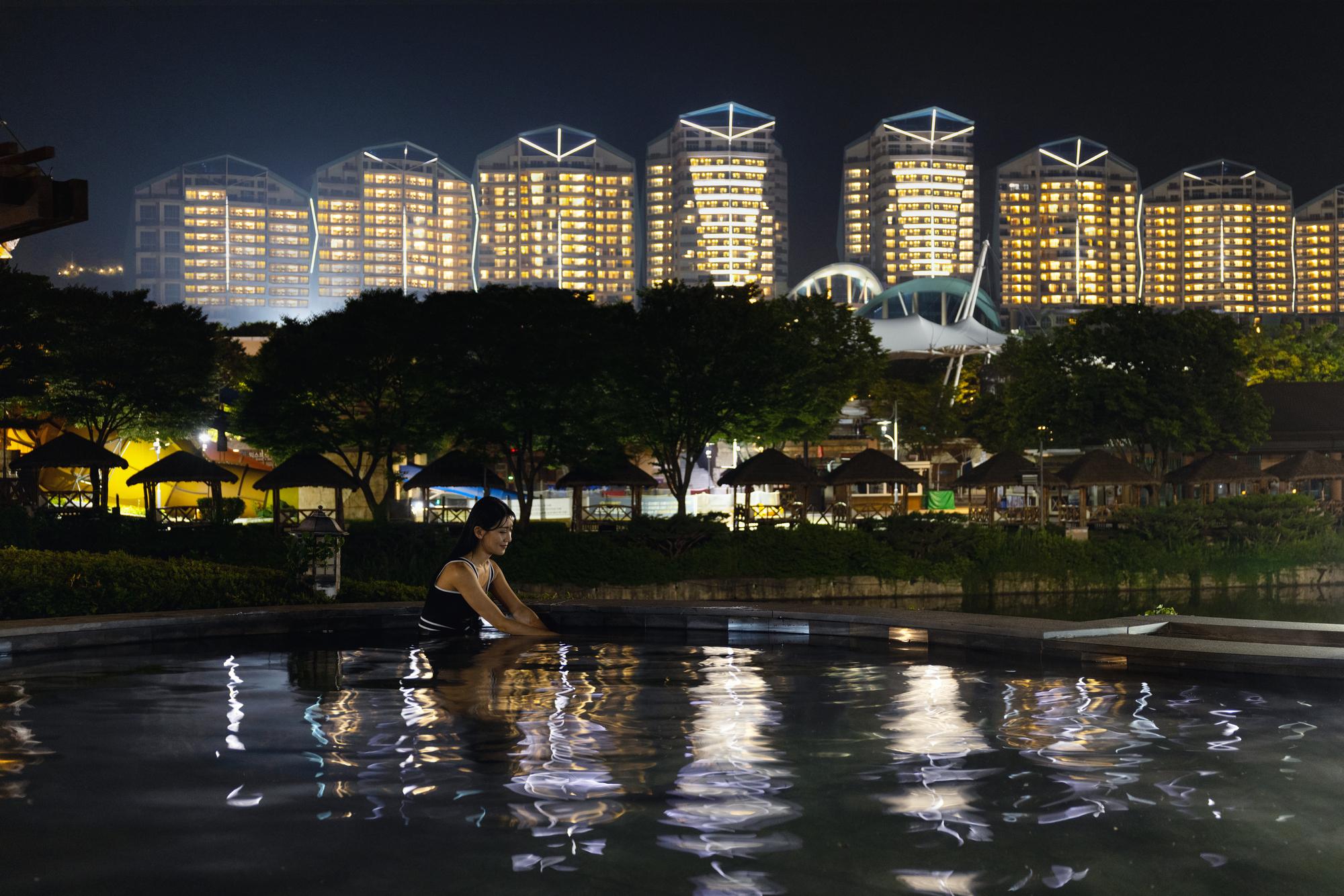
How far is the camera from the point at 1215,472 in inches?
1547

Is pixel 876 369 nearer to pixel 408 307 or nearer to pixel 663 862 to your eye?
pixel 408 307

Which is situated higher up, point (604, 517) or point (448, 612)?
point (448, 612)

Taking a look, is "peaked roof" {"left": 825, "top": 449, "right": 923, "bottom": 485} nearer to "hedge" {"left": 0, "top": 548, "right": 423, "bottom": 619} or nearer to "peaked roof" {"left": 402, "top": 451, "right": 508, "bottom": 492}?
"peaked roof" {"left": 402, "top": 451, "right": 508, "bottom": 492}

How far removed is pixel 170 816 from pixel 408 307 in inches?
1172

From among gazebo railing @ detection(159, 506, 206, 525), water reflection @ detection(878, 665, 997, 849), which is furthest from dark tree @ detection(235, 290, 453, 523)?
water reflection @ detection(878, 665, 997, 849)

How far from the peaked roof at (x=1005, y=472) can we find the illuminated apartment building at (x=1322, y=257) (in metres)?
185

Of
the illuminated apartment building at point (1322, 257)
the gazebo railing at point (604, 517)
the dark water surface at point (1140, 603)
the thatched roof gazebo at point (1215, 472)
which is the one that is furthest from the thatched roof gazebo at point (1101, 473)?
the illuminated apartment building at point (1322, 257)

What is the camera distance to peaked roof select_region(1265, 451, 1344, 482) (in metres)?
38.0

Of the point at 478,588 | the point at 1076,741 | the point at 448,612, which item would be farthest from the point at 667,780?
the point at 448,612

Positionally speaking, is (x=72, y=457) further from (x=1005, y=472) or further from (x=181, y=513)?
(x=1005, y=472)

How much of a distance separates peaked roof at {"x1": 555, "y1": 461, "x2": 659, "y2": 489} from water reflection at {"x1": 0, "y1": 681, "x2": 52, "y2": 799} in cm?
2515

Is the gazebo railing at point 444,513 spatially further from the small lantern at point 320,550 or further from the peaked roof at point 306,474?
the small lantern at point 320,550

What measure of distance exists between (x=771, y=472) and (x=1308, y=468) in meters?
18.0

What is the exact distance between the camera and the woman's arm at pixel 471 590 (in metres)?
10.2
